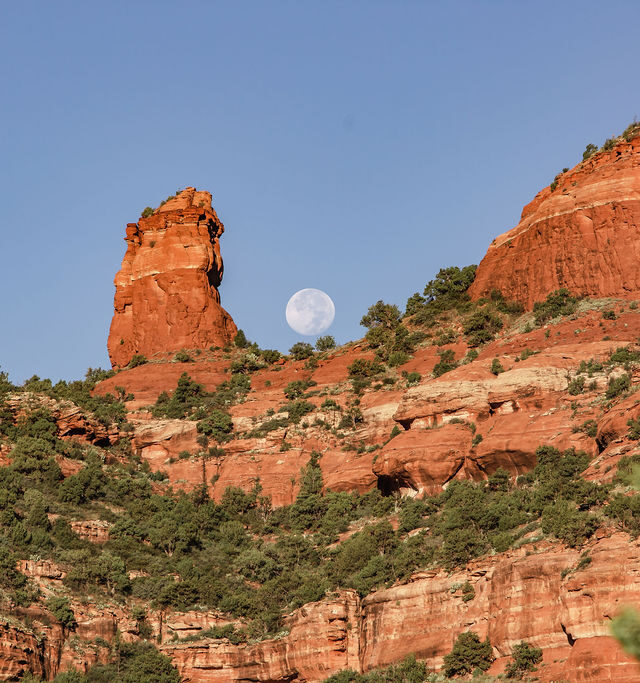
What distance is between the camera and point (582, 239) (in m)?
72.5

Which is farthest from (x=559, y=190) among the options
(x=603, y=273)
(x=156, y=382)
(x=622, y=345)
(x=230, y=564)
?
(x=230, y=564)

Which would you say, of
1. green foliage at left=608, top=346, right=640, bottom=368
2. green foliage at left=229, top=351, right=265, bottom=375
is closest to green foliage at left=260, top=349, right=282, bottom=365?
green foliage at left=229, top=351, right=265, bottom=375

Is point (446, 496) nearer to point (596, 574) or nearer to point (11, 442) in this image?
point (596, 574)

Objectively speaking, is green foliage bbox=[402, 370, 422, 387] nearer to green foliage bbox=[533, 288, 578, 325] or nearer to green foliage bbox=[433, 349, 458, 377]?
green foliage bbox=[433, 349, 458, 377]

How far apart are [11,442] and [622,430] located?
119ft

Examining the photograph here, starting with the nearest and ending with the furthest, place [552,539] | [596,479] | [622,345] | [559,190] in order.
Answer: [552,539] < [596,479] < [622,345] < [559,190]

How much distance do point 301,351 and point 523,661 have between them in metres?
51.6

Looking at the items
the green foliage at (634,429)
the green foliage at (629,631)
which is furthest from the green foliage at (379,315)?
the green foliage at (629,631)

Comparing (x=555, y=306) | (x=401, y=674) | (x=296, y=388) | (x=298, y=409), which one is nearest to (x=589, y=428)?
(x=401, y=674)

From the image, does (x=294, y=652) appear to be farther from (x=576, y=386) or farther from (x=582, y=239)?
(x=582, y=239)

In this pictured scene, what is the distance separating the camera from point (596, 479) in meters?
42.1

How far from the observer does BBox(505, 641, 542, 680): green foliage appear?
3531 centimetres

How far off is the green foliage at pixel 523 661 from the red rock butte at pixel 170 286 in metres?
55.1

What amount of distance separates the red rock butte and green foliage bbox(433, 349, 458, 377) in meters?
24.2
